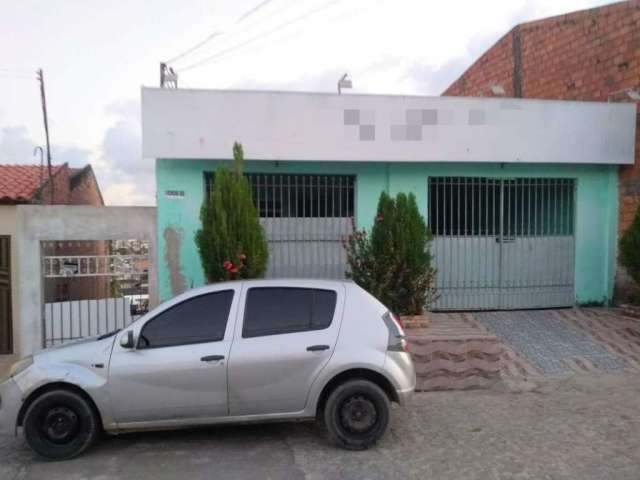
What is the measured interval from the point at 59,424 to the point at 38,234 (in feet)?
14.5

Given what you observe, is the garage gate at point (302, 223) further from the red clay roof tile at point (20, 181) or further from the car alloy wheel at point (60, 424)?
the car alloy wheel at point (60, 424)

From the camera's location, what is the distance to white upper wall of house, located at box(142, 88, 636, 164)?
25.8ft

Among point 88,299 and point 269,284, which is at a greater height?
point 269,284

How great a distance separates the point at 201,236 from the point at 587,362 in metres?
5.43

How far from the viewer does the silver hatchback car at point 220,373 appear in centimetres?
427

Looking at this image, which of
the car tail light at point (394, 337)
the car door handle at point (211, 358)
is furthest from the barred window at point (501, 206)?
the car door handle at point (211, 358)

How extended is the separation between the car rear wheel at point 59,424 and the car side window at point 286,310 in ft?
4.82

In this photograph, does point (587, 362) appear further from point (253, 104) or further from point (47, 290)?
point (47, 290)

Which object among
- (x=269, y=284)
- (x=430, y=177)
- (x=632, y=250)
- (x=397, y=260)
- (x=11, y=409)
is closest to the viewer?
(x=11, y=409)

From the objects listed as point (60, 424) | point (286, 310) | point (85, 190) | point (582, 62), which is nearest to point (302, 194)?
point (286, 310)

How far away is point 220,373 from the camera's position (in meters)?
4.30

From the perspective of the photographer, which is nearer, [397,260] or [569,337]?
[397,260]

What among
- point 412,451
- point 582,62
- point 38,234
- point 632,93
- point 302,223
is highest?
point 582,62

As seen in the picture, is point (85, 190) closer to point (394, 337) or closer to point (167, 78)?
point (167, 78)
